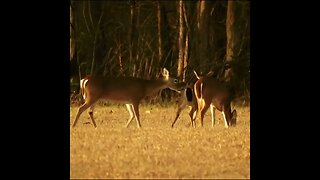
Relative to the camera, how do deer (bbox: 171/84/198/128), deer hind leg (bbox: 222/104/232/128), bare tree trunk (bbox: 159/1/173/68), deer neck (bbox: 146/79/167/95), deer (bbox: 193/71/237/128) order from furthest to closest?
bare tree trunk (bbox: 159/1/173/68)
deer neck (bbox: 146/79/167/95)
deer (bbox: 171/84/198/128)
deer (bbox: 193/71/237/128)
deer hind leg (bbox: 222/104/232/128)

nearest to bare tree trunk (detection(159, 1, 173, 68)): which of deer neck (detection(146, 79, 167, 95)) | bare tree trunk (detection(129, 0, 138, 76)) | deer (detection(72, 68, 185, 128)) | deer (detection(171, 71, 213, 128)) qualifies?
bare tree trunk (detection(129, 0, 138, 76))

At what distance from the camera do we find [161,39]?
17.1m

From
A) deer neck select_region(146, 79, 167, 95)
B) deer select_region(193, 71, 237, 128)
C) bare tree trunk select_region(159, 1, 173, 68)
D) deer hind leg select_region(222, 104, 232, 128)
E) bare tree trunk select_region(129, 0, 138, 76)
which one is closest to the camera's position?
deer hind leg select_region(222, 104, 232, 128)

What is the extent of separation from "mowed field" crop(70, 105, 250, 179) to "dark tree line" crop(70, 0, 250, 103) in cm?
552

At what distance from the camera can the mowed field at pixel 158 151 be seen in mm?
5547

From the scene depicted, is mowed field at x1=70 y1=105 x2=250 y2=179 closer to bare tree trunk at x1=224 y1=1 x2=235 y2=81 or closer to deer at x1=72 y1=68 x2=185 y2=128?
deer at x1=72 y1=68 x2=185 y2=128

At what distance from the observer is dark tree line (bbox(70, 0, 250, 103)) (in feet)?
49.4

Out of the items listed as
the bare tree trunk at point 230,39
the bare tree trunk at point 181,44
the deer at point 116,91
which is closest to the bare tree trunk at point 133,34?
the bare tree trunk at point 181,44

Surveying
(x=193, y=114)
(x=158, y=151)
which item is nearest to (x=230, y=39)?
(x=193, y=114)
